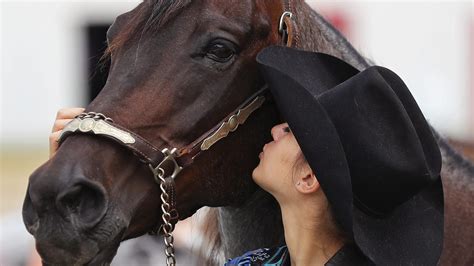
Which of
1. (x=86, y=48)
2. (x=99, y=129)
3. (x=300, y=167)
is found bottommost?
(x=86, y=48)

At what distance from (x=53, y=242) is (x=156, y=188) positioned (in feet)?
1.27

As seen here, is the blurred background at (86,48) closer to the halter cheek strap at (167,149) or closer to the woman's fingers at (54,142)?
the halter cheek strap at (167,149)

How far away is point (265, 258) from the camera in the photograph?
2986 millimetres

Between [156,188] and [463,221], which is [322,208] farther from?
[463,221]

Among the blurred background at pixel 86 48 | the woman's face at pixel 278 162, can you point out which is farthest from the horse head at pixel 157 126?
the blurred background at pixel 86 48

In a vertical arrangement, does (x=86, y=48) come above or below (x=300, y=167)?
below

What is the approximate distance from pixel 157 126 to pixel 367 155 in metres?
0.64

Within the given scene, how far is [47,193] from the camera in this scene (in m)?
2.46

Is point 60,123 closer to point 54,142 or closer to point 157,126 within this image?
point 54,142

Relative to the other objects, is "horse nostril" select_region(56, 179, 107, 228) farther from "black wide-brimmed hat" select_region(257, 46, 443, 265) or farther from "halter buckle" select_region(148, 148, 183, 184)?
"black wide-brimmed hat" select_region(257, 46, 443, 265)

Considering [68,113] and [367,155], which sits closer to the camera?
[367,155]

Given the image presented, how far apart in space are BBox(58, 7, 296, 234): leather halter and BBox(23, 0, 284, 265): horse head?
0.06 ft

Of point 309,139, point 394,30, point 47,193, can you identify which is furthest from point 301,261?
point 394,30

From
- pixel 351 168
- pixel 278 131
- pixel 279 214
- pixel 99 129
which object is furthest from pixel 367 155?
pixel 99 129
